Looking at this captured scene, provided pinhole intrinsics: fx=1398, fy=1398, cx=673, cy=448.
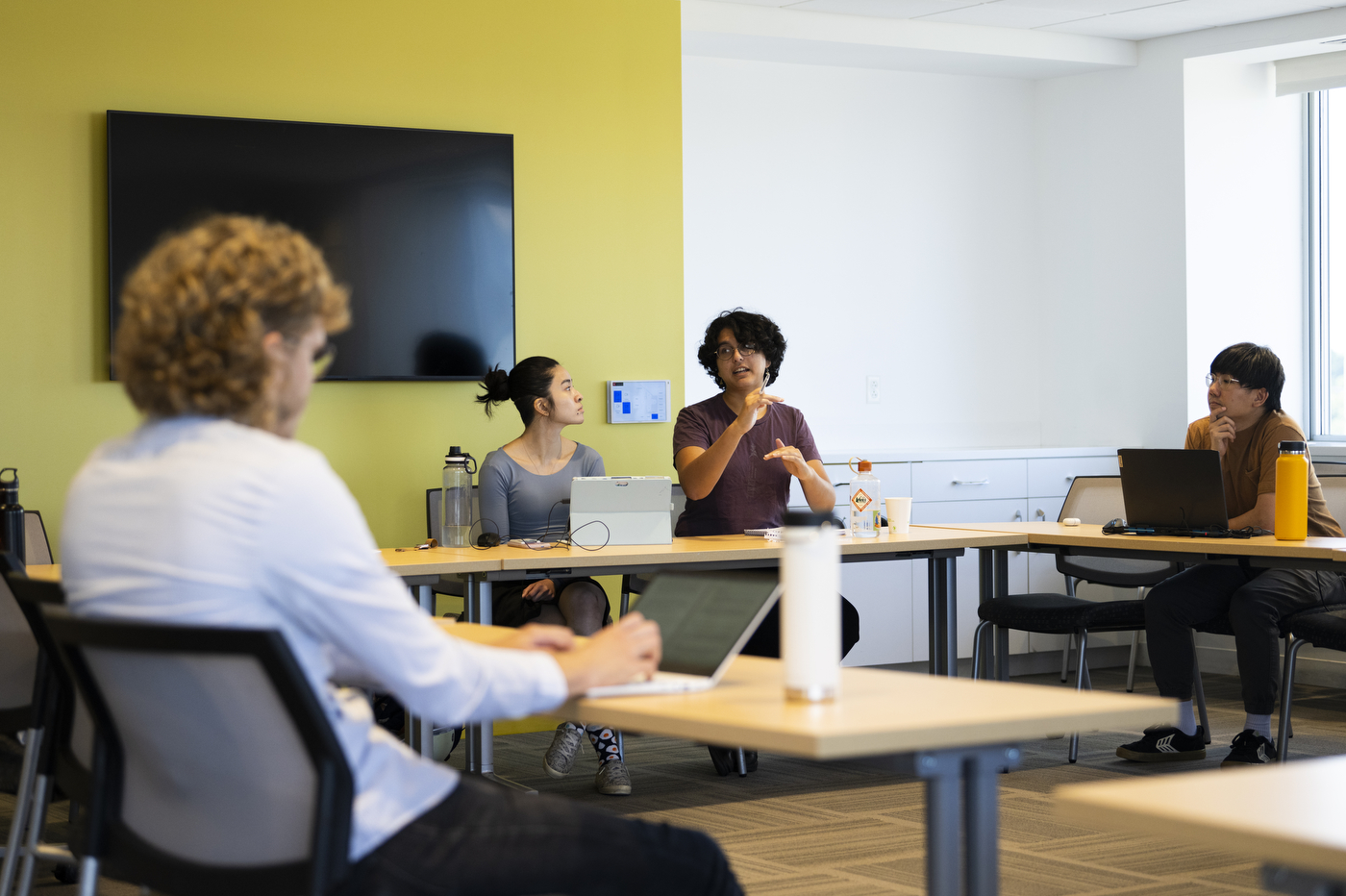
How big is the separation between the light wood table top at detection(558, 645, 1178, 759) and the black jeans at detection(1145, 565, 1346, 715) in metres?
2.72

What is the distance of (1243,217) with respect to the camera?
6.13m

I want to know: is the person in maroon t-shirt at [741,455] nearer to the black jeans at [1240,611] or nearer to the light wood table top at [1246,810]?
the black jeans at [1240,611]

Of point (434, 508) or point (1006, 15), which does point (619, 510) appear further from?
point (1006, 15)

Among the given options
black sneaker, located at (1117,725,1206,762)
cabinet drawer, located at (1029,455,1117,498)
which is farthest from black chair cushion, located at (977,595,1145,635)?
cabinet drawer, located at (1029,455,1117,498)

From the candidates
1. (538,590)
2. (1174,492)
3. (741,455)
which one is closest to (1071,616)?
(1174,492)

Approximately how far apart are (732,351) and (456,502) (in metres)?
1.00

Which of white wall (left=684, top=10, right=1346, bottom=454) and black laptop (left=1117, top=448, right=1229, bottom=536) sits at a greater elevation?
white wall (left=684, top=10, right=1346, bottom=454)

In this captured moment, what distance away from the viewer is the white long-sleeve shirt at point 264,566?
4.59ft

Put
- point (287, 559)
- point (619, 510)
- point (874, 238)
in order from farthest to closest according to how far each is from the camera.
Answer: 1. point (874, 238)
2. point (619, 510)
3. point (287, 559)

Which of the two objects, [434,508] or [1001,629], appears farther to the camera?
[434,508]

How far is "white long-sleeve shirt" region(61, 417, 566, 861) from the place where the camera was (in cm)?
140

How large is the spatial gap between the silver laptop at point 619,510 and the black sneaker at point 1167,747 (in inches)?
66.7

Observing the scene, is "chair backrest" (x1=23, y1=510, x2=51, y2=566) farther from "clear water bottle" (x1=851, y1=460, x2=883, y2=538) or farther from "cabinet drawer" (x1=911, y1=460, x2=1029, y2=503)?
"cabinet drawer" (x1=911, y1=460, x2=1029, y2=503)

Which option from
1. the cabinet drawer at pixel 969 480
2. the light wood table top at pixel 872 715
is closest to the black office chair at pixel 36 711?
the light wood table top at pixel 872 715
